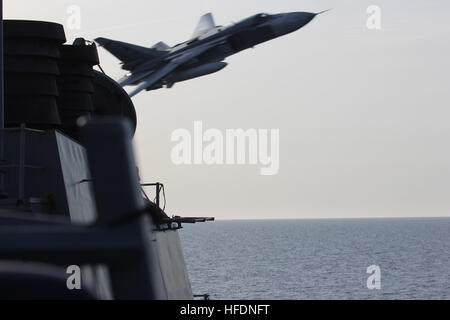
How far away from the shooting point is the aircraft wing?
236 ft

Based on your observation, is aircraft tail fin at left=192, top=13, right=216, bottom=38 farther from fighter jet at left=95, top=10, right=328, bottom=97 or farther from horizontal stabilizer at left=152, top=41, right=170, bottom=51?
fighter jet at left=95, top=10, right=328, bottom=97

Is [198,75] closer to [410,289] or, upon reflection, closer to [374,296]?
[374,296]

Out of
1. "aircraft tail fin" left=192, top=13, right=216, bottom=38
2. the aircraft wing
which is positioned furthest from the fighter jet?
"aircraft tail fin" left=192, top=13, right=216, bottom=38

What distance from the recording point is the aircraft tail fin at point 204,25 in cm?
8576

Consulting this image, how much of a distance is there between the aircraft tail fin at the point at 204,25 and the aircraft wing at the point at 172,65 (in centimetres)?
711

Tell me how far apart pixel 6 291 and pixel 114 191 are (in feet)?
0.95

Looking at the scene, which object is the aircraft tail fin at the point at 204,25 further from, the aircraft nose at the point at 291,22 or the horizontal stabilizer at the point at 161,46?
the aircraft nose at the point at 291,22

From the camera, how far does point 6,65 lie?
1861 cm

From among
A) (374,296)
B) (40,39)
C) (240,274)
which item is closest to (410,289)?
(374,296)

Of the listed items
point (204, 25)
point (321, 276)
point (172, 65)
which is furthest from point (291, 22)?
point (321, 276)

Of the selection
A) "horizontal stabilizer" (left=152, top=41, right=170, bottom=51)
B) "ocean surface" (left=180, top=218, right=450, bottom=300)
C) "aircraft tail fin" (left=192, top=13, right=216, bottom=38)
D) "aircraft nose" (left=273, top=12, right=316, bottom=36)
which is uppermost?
"aircraft tail fin" (left=192, top=13, right=216, bottom=38)

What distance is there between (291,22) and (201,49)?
7572mm

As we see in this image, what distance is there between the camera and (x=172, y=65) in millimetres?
74562

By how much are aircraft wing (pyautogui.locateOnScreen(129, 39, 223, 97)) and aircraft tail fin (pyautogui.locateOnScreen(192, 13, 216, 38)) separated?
7111 millimetres
